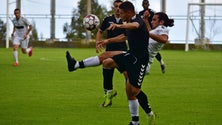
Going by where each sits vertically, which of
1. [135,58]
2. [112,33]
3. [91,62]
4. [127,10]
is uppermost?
[127,10]

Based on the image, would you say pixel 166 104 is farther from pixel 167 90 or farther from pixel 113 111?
pixel 167 90

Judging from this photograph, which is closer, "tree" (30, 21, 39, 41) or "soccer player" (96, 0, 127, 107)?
"soccer player" (96, 0, 127, 107)

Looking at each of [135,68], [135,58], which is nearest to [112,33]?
[135,58]

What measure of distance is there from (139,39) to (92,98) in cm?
497

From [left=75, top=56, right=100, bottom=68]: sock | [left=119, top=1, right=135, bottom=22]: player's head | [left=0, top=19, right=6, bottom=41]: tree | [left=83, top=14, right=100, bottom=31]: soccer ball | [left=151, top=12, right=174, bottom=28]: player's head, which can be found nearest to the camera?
[left=119, top=1, right=135, bottom=22]: player's head

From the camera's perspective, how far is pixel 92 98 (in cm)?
1633

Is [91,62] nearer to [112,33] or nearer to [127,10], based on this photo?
[112,33]

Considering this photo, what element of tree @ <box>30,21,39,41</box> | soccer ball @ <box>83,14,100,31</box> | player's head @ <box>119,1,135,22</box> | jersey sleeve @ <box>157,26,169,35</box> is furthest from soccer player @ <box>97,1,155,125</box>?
tree @ <box>30,21,39,41</box>

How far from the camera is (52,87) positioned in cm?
1898

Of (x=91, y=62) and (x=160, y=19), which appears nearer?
(x=91, y=62)

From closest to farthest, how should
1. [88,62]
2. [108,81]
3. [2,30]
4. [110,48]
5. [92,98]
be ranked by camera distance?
1. [88,62]
2. [108,81]
3. [110,48]
4. [92,98]
5. [2,30]

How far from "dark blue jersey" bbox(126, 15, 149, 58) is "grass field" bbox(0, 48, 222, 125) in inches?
58.0

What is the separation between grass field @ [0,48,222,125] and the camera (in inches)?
505

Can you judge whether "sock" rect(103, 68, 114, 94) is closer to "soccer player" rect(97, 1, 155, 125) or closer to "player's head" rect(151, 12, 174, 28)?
"player's head" rect(151, 12, 174, 28)
